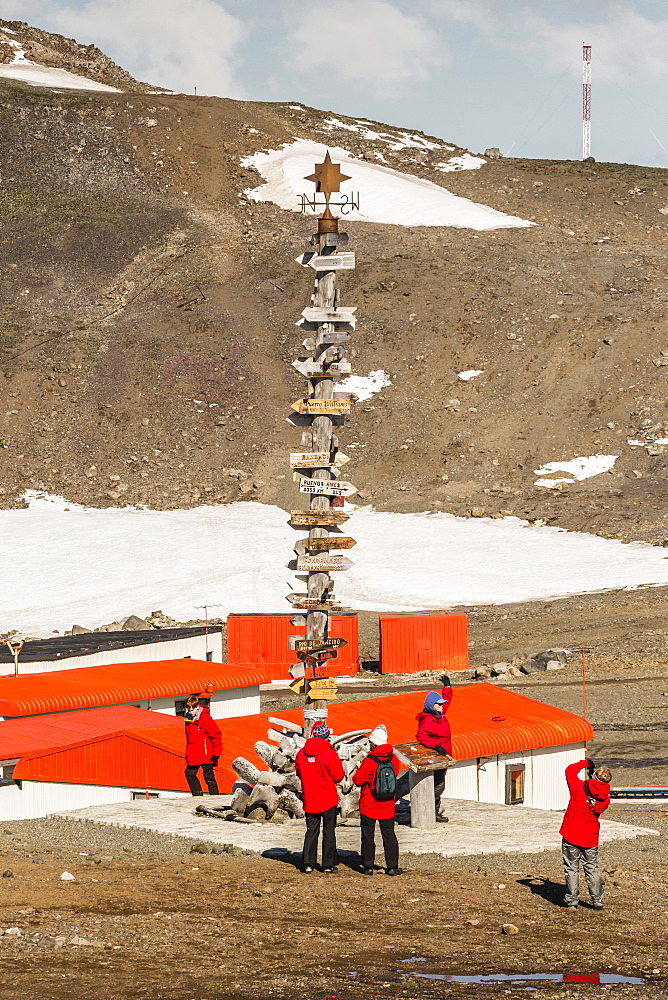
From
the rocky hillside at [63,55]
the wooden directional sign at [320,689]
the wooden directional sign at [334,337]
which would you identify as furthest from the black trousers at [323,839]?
the rocky hillside at [63,55]

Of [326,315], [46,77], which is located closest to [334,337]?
[326,315]

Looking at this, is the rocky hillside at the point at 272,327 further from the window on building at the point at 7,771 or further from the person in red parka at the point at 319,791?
the person in red parka at the point at 319,791

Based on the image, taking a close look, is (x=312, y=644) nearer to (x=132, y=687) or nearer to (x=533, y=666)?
(x=132, y=687)

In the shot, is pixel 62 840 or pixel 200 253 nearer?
pixel 62 840

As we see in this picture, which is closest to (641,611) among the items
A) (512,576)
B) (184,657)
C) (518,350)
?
(512,576)

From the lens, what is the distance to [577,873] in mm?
12883

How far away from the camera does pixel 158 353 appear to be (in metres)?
77.8

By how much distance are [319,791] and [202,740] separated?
542 centimetres

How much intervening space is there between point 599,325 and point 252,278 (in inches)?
921

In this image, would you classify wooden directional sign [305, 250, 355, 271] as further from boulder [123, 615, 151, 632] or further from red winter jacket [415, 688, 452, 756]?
boulder [123, 615, 151, 632]

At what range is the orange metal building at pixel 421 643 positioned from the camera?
142 feet

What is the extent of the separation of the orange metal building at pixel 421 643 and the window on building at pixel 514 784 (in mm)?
18996

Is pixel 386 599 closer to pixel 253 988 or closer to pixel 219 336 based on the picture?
pixel 219 336

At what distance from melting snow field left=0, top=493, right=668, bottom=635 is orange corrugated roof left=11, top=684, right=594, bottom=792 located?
25.6 m
